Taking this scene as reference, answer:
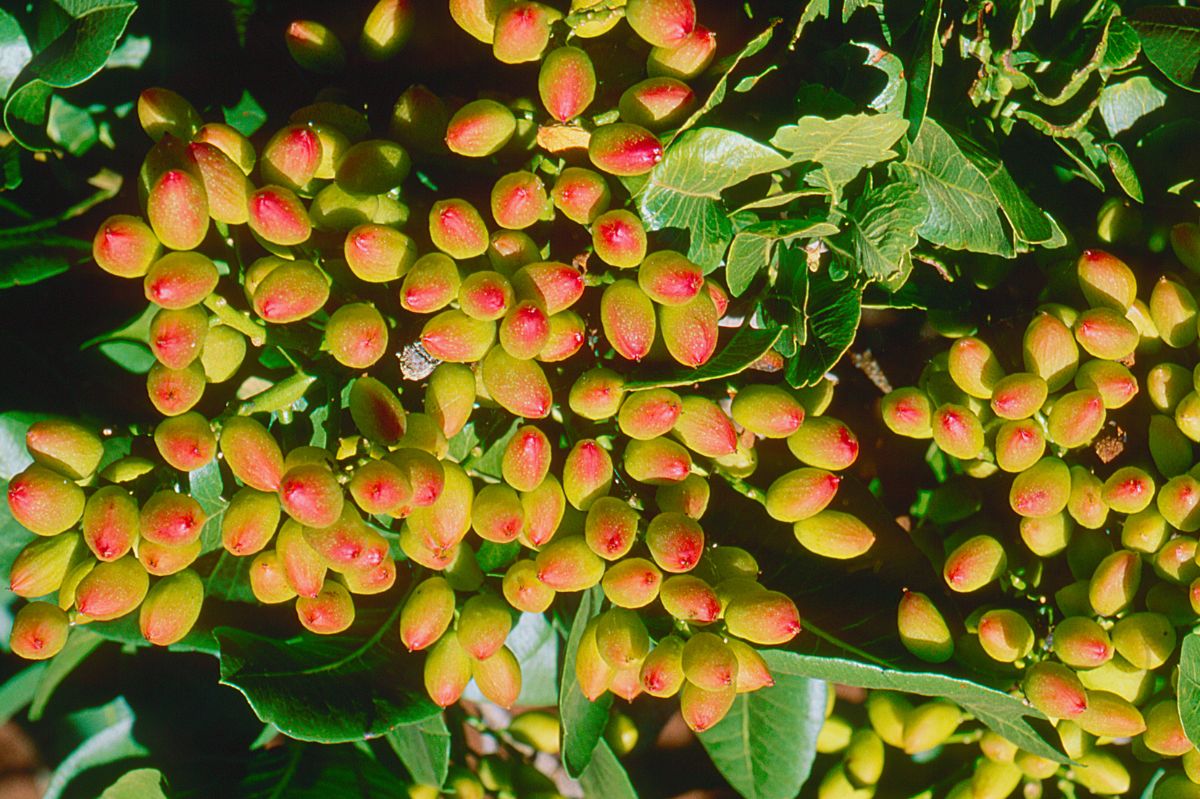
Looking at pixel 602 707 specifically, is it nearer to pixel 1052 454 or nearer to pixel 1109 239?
pixel 1052 454

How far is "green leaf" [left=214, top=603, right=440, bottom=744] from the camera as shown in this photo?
829mm

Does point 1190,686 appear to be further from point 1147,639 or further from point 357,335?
point 357,335

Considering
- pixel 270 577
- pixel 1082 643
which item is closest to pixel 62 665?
pixel 270 577

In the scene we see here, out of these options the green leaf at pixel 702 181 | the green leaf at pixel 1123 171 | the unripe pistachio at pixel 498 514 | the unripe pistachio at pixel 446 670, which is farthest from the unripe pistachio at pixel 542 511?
the green leaf at pixel 1123 171

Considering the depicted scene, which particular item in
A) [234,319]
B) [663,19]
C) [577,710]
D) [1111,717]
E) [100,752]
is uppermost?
[663,19]

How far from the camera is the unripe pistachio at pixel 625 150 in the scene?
74cm

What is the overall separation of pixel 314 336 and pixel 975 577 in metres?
0.59

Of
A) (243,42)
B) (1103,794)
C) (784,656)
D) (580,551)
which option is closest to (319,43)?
(243,42)

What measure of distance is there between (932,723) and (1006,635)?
0.28m

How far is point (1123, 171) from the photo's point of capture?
0.87 meters

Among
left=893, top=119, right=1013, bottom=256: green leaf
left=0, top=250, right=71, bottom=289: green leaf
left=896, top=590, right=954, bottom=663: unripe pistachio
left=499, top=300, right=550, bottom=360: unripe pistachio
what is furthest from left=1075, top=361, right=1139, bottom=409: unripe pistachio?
left=0, top=250, right=71, bottom=289: green leaf

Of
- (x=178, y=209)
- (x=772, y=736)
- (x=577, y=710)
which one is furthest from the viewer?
(x=772, y=736)

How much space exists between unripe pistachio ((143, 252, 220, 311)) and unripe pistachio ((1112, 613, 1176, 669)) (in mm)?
775

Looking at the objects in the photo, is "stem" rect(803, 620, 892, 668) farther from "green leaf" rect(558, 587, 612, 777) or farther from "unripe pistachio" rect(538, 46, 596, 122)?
"unripe pistachio" rect(538, 46, 596, 122)
